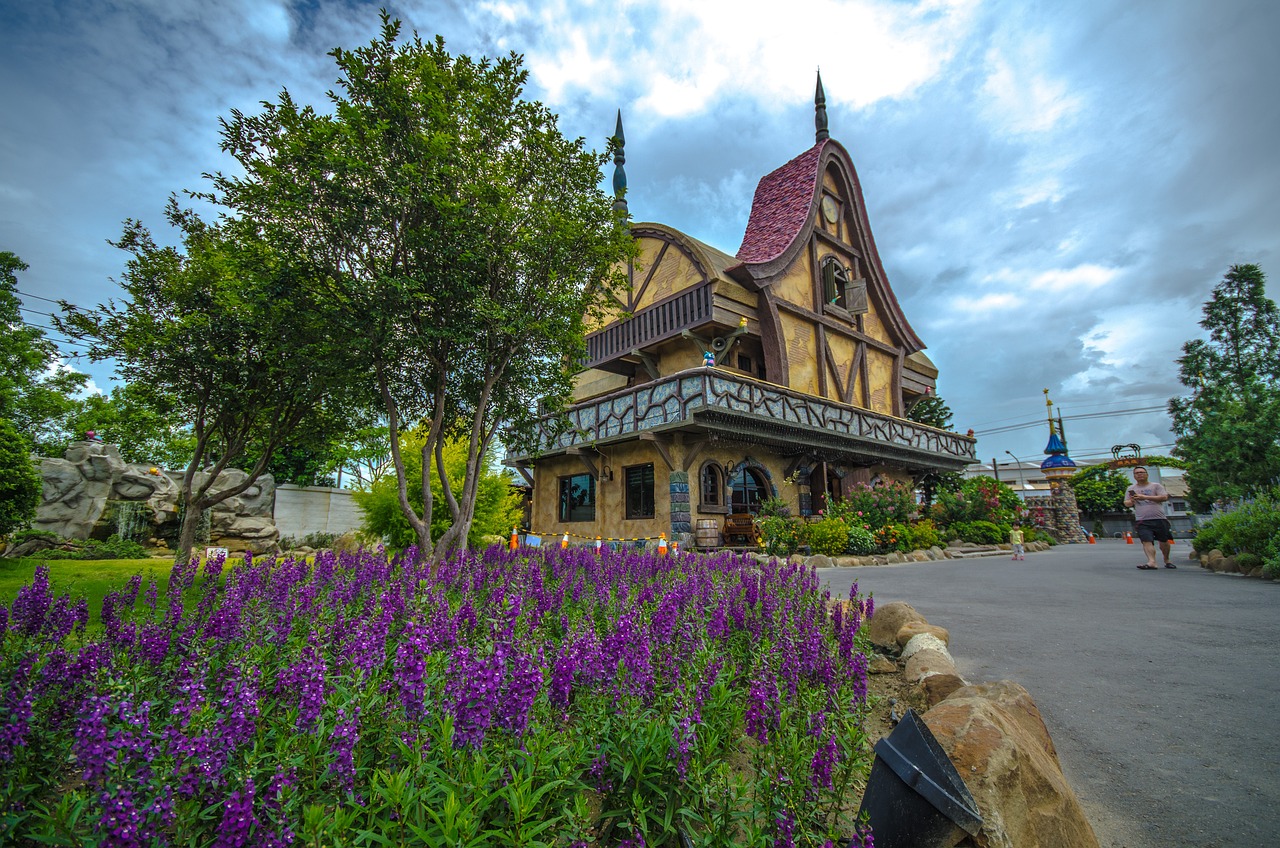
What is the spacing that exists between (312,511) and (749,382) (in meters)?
20.9

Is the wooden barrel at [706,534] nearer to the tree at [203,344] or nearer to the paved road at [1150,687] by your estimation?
the paved road at [1150,687]

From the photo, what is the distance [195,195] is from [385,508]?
697cm

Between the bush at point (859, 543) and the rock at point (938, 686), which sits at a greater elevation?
the bush at point (859, 543)

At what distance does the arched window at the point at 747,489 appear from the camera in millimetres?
18406

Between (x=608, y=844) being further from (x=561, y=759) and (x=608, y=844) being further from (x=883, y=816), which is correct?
(x=883, y=816)

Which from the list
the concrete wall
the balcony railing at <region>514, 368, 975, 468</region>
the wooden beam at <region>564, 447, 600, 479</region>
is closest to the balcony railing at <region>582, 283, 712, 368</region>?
the balcony railing at <region>514, 368, 975, 468</region>

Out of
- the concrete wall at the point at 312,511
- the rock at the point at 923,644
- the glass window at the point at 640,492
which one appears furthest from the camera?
the concrete wall at the point at 312,511

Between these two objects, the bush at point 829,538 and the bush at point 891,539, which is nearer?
the bush at point 829,538

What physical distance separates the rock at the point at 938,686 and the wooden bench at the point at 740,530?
13215mm

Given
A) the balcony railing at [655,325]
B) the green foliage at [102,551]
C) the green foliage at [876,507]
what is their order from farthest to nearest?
the balcony railing at [655,325], the green foliage at [876,507], the green foliage at [102,551]

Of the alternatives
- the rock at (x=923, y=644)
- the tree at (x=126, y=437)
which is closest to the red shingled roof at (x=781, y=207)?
the rock at (x=923, y=644)

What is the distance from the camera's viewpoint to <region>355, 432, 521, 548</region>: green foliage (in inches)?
502

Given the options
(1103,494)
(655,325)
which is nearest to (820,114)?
(655,325)

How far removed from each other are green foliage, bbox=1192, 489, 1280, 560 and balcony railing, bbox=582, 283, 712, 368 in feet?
42.5
